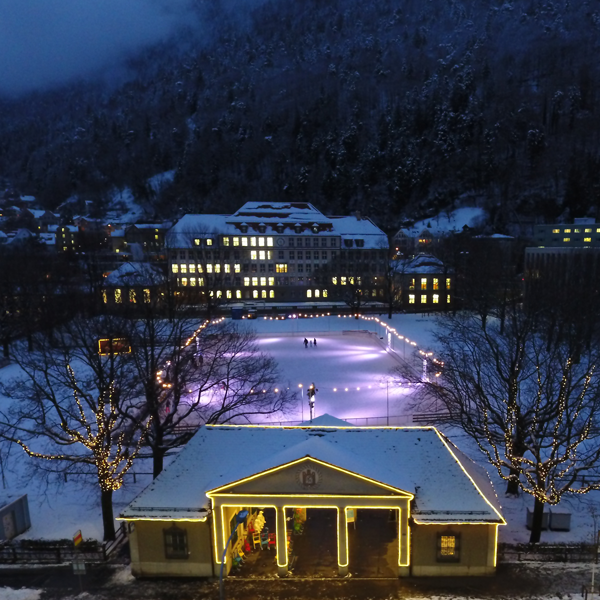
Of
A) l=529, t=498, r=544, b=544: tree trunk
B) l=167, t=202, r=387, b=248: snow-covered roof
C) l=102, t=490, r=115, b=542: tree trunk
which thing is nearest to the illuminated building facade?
l=529, t=498, r=544, b=544: tree trunk

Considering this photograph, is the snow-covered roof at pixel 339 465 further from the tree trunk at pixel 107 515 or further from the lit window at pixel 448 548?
the tree trunk at pixel 107 515

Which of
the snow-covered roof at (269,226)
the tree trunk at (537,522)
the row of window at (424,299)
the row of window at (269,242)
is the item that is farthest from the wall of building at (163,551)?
the row of window at (269,242)

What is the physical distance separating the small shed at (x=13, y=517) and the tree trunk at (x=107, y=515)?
374cm

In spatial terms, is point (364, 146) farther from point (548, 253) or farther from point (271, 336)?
point (271, 336)

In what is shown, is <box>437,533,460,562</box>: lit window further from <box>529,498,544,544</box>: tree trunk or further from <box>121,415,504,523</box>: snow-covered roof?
<box>529,498,544,544</box>: tree trunk

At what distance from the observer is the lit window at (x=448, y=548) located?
45.4ft

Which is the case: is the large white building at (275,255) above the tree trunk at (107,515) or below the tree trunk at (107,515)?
above

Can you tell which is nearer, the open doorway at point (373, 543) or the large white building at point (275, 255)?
the open doorway at point (373, 543)

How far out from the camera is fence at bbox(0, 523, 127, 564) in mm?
15039

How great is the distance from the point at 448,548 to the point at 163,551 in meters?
9.27

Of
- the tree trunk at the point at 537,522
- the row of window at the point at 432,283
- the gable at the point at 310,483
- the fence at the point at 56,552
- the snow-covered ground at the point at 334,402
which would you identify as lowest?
the snow-covered ground at the point at 334,402

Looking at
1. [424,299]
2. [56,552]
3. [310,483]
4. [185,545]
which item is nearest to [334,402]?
[310,483]

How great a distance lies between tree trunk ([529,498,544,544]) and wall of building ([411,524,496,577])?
254 centimetres

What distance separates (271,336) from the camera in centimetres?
5128
